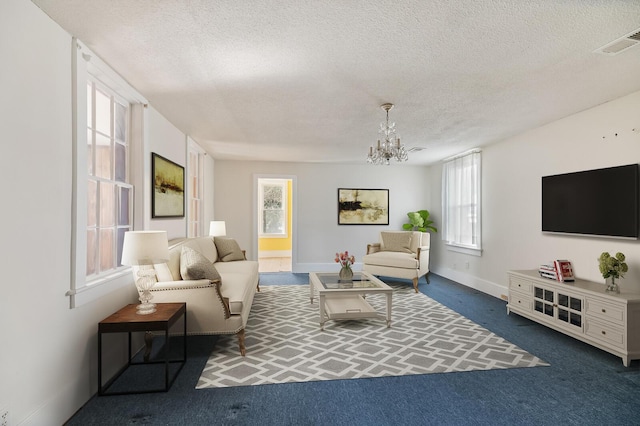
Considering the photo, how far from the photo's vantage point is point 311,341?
340 centimetres

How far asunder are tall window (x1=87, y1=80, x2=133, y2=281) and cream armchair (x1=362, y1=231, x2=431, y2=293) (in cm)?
406

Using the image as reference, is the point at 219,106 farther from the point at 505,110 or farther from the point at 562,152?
the point at 562,152

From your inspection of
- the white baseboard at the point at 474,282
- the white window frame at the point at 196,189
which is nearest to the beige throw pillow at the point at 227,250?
the white window frame at the point at 196,189

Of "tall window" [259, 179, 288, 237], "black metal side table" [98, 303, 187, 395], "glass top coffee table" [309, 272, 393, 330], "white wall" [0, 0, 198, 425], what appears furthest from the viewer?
"tall window" [259, 179, 288, 237]

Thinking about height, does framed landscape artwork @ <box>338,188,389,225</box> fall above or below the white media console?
above

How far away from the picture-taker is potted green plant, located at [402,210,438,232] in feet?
23.6

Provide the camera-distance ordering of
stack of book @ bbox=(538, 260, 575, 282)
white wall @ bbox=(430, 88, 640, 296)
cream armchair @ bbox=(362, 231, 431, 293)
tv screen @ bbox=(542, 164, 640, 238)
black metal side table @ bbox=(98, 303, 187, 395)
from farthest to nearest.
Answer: cream armchair @ bbox=(362, 231, 431, 293) → stack of book @ bbox=(538, 260, 575, 282) → white wall @ bbox=(430, 88, 640, 296) → tv screen @ bbox=(542, 164, 640, 238) → black metal side table @ bbox=(98, 303, 187, 395)

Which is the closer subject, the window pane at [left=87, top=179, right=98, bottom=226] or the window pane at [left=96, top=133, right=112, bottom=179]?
the window pane at [left=87, top=179, right=98, bottom=226]

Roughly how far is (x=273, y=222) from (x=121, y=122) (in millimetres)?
6572

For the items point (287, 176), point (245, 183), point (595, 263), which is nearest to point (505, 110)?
point (595, 263)

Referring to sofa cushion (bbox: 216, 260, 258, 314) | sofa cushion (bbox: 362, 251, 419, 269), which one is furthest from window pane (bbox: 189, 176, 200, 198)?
sofa cushion (bbox: 362, 251, 419, 269)

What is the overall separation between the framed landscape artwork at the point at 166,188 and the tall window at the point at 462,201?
15.2 feet

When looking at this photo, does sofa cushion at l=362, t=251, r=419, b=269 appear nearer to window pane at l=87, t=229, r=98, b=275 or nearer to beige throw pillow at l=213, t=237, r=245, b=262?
beige throw pillow at l=213, t=237, r=245, b=262

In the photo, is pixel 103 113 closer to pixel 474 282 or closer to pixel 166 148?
pixel 166 148
